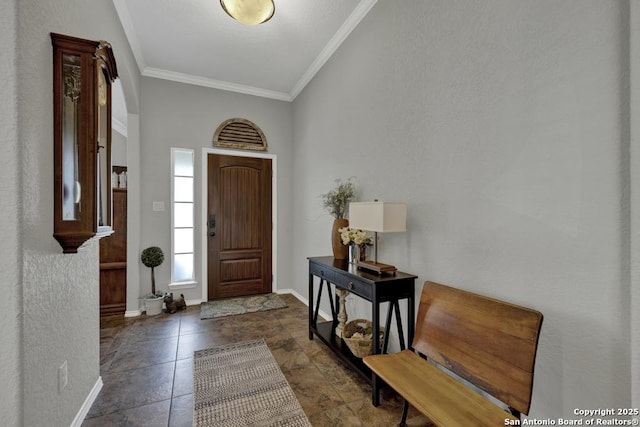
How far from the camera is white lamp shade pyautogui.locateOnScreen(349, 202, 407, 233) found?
1.93 metres

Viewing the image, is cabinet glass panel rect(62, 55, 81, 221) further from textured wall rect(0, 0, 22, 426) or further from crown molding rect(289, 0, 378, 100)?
crown molding rect(289, 0, 378, 100)

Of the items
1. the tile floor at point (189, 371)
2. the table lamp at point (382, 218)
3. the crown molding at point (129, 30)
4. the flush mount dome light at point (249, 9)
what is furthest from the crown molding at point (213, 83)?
the tile floor at point (189, 371)

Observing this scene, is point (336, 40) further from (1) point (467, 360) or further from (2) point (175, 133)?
(1) point (467, 360)

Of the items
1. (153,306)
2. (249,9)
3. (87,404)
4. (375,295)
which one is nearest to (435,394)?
(375,295)

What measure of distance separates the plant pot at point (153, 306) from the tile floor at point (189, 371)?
0.09 m

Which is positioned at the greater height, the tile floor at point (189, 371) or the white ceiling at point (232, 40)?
the white ceiling at point (232, 40)

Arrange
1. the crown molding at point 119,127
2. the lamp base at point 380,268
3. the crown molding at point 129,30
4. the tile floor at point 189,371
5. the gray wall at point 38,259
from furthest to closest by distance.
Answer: the crown molding at point 119,127 < the crown molding at point 129,30 < the lamp base at point 380,268 < the tile floor at point 189,371 < the gray wall at point 38,259

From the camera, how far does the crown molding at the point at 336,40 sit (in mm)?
2570

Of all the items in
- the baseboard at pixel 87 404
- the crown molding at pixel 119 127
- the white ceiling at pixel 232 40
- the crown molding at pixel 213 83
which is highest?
the white ceiling at pixel 232 40

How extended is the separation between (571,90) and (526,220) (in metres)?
0.59

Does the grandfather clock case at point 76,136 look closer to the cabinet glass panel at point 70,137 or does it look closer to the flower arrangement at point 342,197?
the cabinet glass panel at point 70,137

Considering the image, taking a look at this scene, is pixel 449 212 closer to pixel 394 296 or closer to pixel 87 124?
pixel 394 296

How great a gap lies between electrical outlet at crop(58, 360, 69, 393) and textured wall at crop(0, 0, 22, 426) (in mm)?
397

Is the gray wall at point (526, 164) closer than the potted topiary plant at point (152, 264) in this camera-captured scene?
Yes
